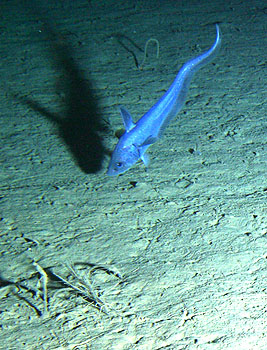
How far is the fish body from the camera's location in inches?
98.3

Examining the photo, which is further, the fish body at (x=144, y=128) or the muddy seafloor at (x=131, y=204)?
the fish body at (x=144, y=128)

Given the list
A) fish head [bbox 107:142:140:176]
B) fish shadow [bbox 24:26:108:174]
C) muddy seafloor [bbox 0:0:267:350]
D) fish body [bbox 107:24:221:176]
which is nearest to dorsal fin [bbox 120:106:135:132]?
fish body [bbox 107:24:221:176]

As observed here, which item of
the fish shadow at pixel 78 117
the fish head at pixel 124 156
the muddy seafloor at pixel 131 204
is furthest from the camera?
the fish shadow at pixel 78 117

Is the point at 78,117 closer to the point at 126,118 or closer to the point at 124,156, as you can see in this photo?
the point at 126,118

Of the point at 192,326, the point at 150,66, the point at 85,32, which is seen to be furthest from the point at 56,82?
the point at 192,326

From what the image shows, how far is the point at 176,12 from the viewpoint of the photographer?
21.6 ft

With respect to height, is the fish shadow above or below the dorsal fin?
below

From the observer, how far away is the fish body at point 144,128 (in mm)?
2498

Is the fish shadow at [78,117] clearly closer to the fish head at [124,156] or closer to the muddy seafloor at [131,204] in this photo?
the muddy seafloor at [131,204]

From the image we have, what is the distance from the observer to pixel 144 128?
254cm

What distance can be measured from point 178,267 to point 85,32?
481cm

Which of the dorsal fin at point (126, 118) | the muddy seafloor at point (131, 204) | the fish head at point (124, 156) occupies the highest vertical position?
the dorsal fin at point (126, 118)

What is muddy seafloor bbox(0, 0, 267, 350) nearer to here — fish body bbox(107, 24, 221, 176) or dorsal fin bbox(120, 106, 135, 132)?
fish body bbox(107, 24, 221, 176)

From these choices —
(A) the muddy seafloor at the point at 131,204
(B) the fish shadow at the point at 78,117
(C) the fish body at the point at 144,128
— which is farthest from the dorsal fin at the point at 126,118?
(B) the fish shadow at the point at 78,117
